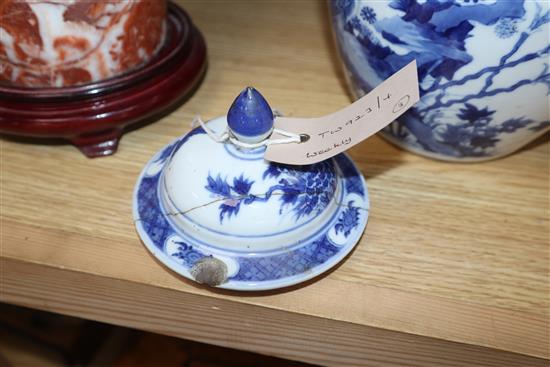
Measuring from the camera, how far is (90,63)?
53cm

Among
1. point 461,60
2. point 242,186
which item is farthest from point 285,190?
point 461,60

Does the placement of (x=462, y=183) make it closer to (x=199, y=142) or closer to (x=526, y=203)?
(x=526, y=203)

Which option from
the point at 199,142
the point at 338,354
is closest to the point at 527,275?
the point at 338,354

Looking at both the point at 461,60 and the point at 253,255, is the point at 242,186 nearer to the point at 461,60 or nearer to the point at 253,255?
the point at 253,255

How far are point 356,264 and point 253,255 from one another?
0.09m

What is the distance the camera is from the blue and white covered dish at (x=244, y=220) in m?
0.41

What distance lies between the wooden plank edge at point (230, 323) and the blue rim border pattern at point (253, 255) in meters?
0.03

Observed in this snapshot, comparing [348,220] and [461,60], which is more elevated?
[461,60]

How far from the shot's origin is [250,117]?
0.40m

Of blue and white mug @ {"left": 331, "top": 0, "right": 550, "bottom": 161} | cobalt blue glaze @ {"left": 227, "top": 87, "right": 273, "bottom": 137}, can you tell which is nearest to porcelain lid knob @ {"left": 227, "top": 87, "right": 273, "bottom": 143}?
cobalt blue glaze @ {"left": 227, "top": 87, "right": 273, "bottom": 137}

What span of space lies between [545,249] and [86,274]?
1.19 ft

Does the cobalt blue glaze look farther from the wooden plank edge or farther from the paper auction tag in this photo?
the wooden plank edge

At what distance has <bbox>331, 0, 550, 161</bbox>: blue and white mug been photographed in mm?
407

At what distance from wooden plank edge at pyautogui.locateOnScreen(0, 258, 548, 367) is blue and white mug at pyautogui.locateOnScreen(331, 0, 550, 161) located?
18 cm
